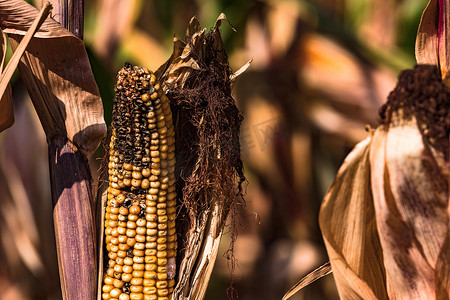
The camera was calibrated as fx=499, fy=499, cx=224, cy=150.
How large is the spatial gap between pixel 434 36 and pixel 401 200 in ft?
1.02

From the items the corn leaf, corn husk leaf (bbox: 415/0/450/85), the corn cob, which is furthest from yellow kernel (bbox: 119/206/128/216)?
corn husk leaf (bbox: 415/0/450/85)

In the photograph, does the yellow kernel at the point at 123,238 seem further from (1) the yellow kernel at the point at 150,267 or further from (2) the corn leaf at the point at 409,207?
(2) the corn leaf at the point at 409,207

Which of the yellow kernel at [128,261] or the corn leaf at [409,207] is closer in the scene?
the corn leaf at [409,207]

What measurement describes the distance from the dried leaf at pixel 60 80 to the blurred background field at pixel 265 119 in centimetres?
28

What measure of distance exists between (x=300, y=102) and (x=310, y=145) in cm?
11

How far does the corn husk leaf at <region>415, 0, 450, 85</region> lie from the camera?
77 cm

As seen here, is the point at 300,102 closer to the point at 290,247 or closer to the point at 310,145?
the point at 310,145

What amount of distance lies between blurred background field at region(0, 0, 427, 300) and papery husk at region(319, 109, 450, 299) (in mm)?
403

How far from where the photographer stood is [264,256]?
1207 millimetres

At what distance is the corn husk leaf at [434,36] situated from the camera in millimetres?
771

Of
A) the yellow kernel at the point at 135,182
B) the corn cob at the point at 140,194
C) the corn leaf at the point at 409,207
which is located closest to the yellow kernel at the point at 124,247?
the corn cob at the point at 140,194

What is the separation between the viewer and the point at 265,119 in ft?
3.81

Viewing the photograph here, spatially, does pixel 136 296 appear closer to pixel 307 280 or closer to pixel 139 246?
pixel 139 246

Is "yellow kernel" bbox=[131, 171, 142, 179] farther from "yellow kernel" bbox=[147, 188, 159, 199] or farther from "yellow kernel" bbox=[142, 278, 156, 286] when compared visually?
"yellow kernel" bbox=[142, 278, 156, 286]
